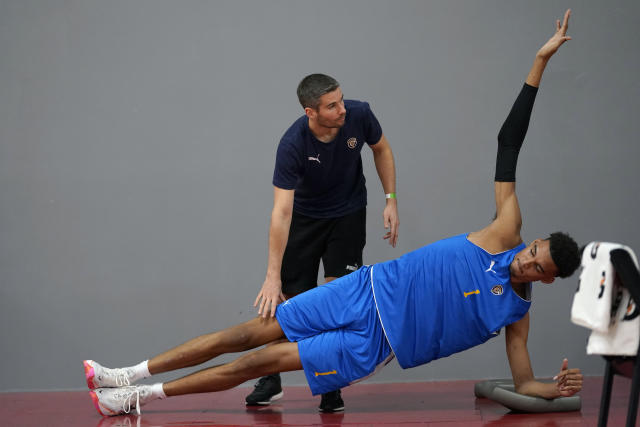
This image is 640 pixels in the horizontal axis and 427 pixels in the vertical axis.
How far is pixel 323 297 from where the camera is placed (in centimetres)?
286

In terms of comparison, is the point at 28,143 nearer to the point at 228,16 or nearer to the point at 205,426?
the point at 228,16

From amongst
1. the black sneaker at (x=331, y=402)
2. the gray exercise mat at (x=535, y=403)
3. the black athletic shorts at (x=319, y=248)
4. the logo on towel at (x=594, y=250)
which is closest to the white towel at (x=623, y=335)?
the logo on towel at (x=594, y=250)

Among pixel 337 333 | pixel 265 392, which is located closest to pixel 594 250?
pixel 337 333

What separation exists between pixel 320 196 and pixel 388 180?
0.35m

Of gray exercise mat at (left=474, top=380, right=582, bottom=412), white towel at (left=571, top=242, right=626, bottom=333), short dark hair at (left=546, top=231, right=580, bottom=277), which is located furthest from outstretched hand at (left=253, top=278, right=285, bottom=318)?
white towel at (left=571, top=242, right=626, bottom=333)

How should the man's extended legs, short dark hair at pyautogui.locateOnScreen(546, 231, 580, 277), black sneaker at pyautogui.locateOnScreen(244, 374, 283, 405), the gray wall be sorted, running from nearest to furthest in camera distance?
short dark hair at pyautogui.locateOnScreen(546, 231, 580, 277) → the man's extended legs → black sneaker at pyautogui.locateOnScreen(244, 374, 283, 405) → the gray wall

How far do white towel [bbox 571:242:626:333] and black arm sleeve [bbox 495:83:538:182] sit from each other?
33.5 inches

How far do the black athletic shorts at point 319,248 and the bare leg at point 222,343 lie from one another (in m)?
0.41

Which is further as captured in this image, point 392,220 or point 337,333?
point 392,220

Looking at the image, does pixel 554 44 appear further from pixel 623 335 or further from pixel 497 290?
pixel 623 335

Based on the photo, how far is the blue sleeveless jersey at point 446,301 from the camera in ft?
8.82

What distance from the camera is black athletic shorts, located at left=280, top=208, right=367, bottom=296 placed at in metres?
3.22

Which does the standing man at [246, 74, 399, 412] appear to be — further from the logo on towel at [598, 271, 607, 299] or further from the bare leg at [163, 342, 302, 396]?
the logo on towel at [598, 271, 607, 299]

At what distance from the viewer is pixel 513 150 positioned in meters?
2.76
